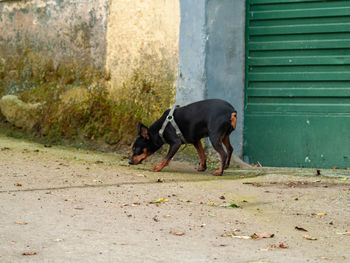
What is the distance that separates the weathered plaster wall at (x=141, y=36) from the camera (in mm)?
7965

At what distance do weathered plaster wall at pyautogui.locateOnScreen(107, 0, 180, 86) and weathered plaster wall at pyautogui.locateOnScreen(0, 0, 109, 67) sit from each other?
19 cm

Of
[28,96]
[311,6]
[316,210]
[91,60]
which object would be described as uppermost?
[311,6]

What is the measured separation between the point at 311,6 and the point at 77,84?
367 centimetres

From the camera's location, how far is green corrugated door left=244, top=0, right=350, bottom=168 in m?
7.77

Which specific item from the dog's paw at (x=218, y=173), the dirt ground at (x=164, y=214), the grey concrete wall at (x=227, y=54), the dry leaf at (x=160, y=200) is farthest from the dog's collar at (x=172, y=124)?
the dry leaf at (x=160, y=200)

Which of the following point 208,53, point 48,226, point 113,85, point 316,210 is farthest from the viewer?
point 113,85

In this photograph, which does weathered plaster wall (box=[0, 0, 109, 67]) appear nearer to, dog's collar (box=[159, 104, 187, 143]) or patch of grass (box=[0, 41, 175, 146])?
patch of grass (box=[0, 41, 175, 146])

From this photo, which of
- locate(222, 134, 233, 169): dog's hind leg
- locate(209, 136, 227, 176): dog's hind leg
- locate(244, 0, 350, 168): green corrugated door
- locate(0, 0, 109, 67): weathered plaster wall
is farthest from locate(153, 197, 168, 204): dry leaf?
locate(0, 0, 109, 67): weathered plaster wall

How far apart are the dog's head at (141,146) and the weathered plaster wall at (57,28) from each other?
1.79 m

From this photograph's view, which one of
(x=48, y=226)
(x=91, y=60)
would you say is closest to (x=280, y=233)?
(x=48, y=226)

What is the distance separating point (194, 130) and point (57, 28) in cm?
320

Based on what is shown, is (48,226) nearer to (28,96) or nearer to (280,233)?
(280,233)

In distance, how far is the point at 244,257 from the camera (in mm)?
3137

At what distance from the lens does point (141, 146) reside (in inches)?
284
